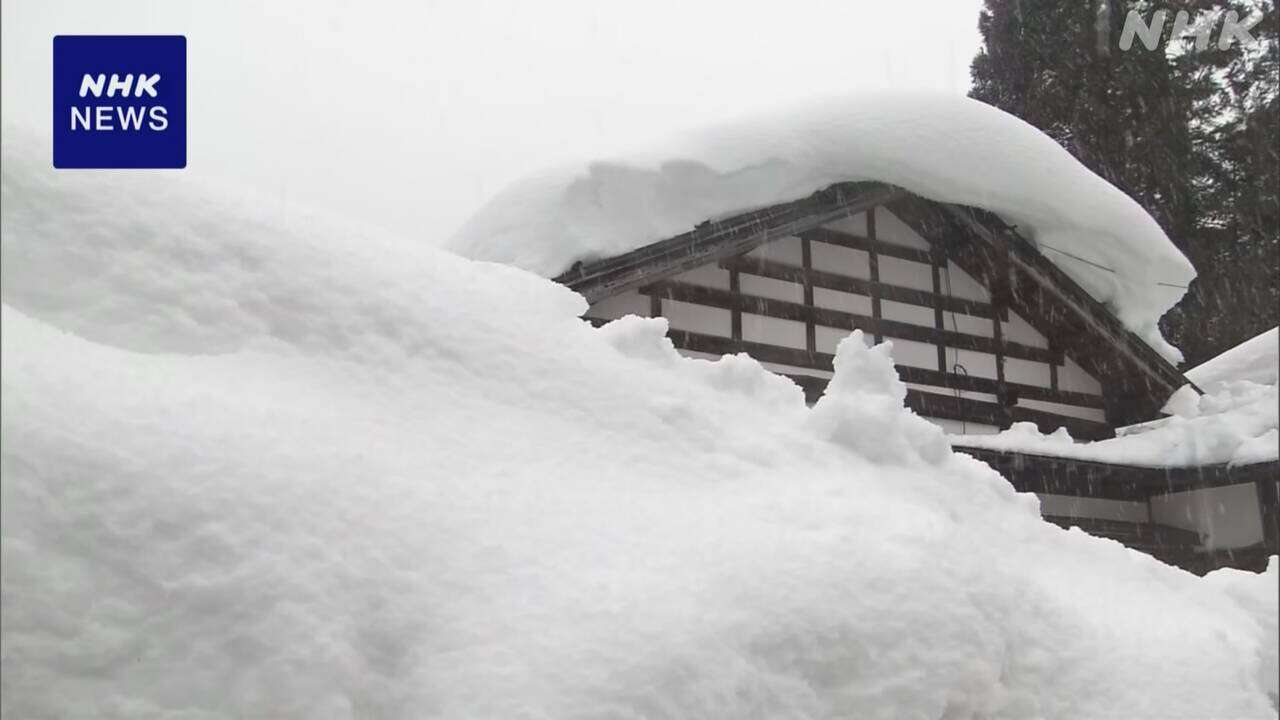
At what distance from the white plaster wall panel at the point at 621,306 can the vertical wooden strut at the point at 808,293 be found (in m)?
1.32

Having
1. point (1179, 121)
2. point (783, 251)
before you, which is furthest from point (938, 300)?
point (1179, 121)

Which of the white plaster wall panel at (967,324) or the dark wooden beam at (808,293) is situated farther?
the white plaster wall panel at (967,324)

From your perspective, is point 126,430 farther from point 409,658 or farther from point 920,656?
point 920,656

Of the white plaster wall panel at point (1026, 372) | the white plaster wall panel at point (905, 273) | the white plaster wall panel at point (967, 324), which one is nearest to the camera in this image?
the white plaster wall panel at point (905, 273)

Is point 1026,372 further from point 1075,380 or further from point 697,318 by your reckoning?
point 697,318

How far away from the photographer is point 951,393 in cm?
769

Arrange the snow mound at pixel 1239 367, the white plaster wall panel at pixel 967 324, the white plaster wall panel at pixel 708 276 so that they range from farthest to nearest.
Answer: the snow mound at pixel 1239 367 → the white plaster wall panel at pixel 967 324 → the white plaster wall panel at pixel 708 276

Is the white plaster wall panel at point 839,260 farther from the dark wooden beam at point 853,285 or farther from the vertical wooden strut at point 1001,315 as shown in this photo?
the vertical wooden strut at point 1001,315

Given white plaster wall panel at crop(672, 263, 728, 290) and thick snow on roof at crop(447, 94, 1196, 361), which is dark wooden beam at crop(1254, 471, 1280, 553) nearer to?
thick snow on roof at crop(447, 94, 1196, 361)

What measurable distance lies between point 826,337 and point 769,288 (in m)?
0.60

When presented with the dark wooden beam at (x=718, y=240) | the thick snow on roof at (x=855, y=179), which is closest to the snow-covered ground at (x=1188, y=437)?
the thick snow on roof at (x=855, y=179)

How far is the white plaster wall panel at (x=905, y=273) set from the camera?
770 centimetres

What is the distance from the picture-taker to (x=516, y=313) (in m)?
2.82

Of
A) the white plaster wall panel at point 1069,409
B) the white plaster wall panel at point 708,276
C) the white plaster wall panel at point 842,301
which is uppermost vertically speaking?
the white plaster wall panel at point 708,276
